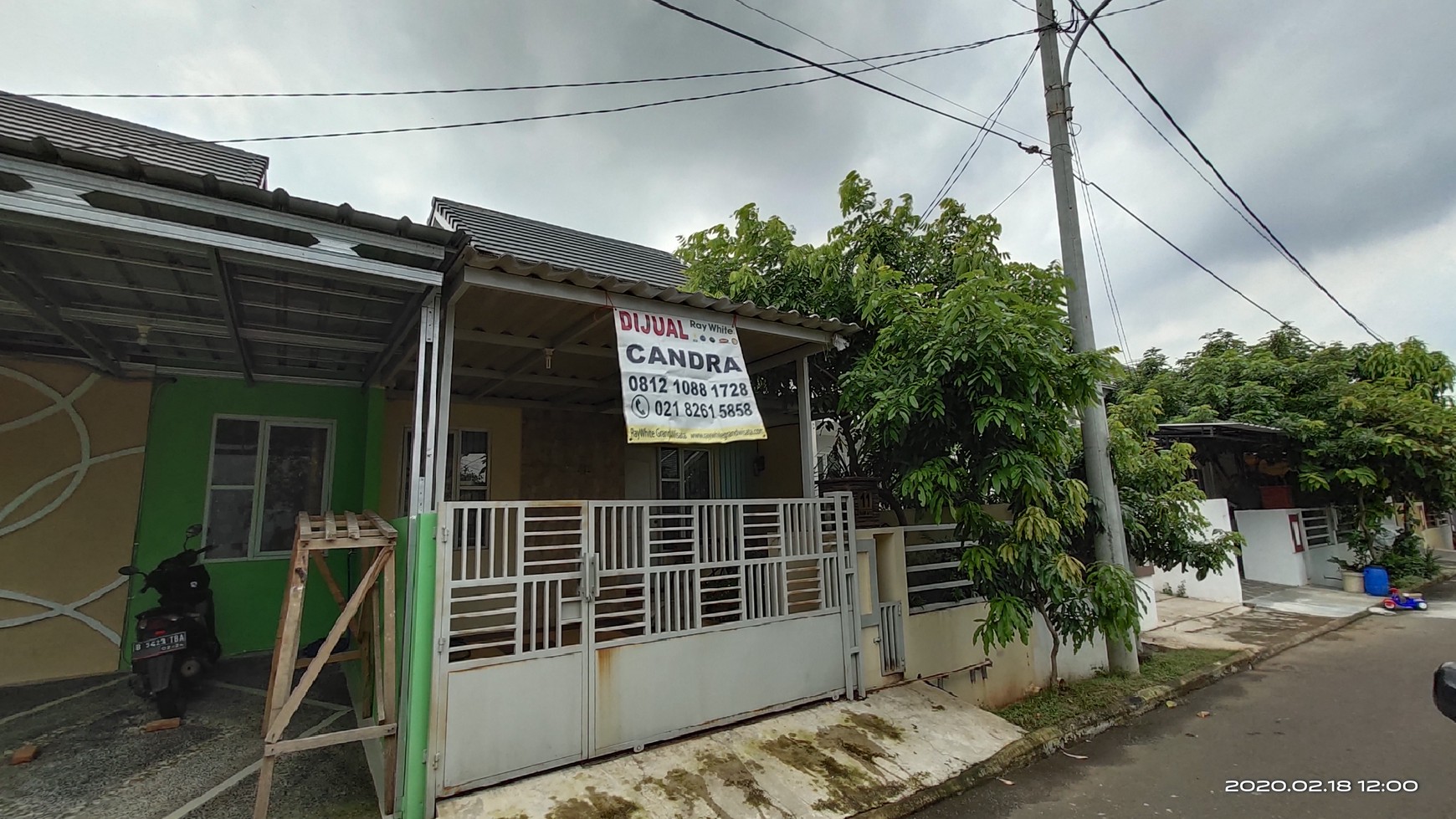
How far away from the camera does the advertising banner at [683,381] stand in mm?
3793

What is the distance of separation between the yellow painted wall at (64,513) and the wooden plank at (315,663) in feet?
11.6

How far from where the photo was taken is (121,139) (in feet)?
22.4

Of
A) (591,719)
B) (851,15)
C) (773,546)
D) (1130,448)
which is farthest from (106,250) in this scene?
(1130,448)

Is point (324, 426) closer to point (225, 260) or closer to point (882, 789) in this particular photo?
point (225, 260)

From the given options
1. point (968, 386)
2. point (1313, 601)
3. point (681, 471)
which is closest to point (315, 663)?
point (968, 386)

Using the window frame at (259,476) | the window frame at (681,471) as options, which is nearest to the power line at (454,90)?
the window frame at (259,476)

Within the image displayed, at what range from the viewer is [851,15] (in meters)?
6.14

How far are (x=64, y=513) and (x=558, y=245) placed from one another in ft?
19.8

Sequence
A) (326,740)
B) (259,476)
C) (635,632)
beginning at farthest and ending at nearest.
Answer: (259,476) < (635,632) < (326,740)

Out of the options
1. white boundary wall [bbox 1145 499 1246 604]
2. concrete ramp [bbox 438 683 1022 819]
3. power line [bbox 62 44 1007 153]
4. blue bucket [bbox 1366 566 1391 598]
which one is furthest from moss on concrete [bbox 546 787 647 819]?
blue bucket [bbox 1366 566 1391 598]

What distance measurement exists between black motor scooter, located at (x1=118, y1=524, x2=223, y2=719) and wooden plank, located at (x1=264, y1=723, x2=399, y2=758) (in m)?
2.05

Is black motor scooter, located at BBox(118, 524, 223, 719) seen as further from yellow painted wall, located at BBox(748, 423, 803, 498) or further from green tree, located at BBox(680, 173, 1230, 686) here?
yellow painted wall, located at BBox(748, 423, 803, 498)

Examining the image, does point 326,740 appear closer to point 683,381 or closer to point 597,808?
point 597,808

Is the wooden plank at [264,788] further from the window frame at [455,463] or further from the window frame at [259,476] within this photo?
the window frame at [259,476]
